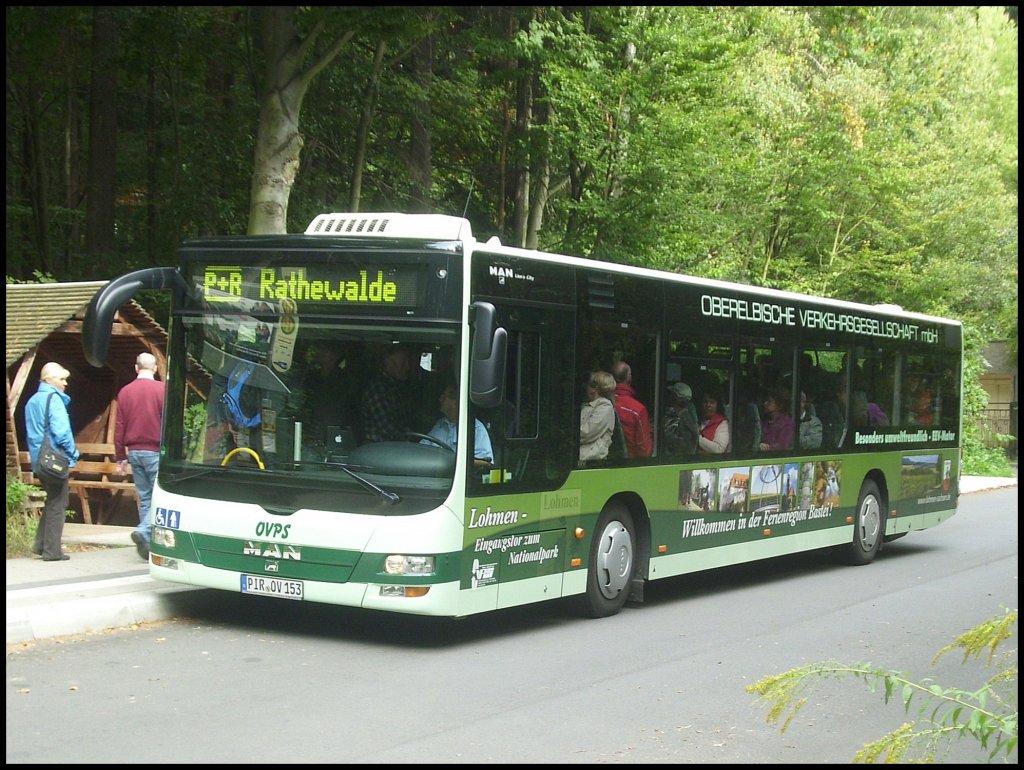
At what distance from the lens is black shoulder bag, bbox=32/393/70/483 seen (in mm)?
11461

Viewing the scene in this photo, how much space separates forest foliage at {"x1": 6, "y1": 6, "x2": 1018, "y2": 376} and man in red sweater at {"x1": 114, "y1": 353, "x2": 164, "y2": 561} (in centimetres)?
348

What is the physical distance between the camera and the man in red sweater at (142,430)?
470 inches

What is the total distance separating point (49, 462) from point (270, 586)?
123 inches

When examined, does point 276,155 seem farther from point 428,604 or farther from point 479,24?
point 479,24

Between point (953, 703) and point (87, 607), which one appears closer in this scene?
point (953, 703)

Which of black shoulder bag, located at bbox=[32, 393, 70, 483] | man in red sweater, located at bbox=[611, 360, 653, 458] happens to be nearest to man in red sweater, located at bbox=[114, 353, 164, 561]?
black shoulder bag, located at bbox=[32, 393, 70, 483]

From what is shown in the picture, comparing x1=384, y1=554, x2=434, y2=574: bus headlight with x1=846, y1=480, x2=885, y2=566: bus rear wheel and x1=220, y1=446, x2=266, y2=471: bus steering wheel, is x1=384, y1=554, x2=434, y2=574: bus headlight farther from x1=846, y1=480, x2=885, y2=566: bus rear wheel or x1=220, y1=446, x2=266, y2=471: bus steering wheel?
x1=846, y1=480, x2=885, y2=566: bus rear wheel

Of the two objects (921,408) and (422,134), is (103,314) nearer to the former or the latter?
(921,408)

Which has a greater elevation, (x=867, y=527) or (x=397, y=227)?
(x=397, y=227)

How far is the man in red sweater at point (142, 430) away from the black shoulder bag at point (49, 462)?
587 millimetres

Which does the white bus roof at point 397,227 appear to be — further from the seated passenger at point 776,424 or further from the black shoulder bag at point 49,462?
the seated passenger at point 776,424

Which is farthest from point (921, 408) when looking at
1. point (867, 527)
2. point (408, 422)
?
point (408, 422)

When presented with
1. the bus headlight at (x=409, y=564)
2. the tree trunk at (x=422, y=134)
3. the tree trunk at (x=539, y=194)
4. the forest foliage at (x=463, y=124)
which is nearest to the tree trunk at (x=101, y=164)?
the forest foliage at (x=463, y=124)

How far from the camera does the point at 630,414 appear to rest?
37.1 ft
